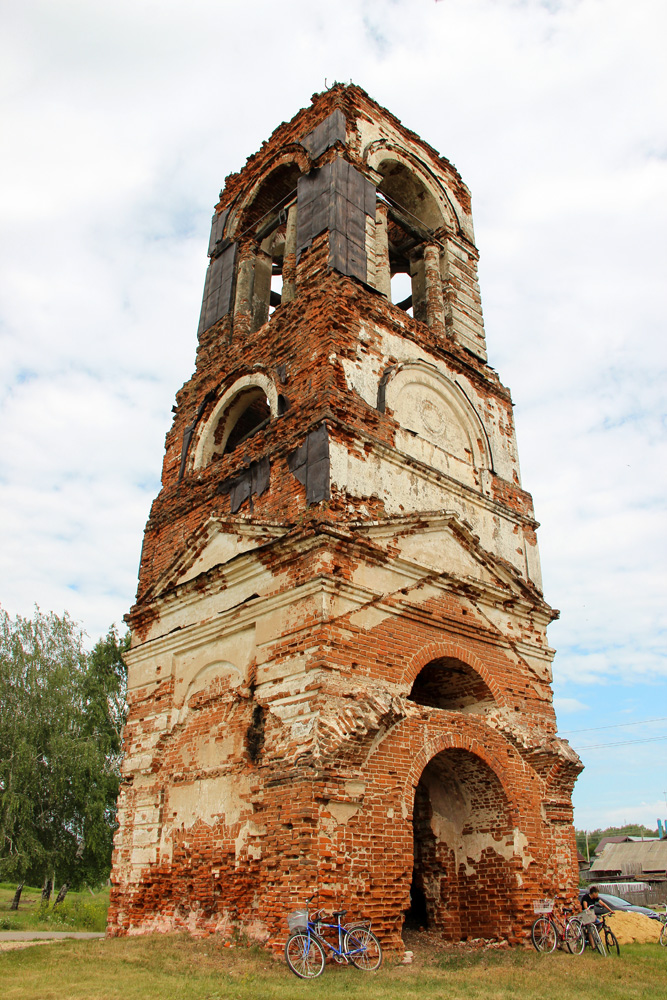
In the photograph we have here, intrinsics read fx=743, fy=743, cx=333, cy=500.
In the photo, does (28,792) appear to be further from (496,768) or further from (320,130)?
(320,130)

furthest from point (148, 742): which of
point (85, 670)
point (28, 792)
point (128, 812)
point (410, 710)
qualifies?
point (85, 670)

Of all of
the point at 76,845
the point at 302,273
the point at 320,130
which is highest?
the point at 320,130

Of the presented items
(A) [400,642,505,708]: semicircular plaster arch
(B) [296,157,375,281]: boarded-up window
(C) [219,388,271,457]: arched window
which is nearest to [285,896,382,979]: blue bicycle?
(A) [400,642,505,708]: semicircular plaster arch

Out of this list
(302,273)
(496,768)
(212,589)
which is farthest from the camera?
(302,273)

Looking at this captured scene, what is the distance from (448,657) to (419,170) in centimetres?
995

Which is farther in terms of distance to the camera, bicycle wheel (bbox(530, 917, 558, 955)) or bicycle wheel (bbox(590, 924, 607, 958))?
bicycle wheel (bbox(590, 924, 607, 958))

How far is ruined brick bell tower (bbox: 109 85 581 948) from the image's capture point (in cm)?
746

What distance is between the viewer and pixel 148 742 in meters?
9.88

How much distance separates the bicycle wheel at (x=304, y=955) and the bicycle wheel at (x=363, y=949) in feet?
1.01

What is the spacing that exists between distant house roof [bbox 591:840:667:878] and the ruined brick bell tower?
3167 centimetres

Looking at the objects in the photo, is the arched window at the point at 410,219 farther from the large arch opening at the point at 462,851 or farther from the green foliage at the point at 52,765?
the green foliage at the point at 52,765

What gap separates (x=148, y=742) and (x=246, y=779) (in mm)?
2344

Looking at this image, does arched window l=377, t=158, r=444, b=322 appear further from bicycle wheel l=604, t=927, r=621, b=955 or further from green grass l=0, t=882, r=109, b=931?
green grass l=0, t=882, r=109, b=931

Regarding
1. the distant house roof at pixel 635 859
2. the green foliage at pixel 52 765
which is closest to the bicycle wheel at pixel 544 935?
the green foliage at pixel 52 765
